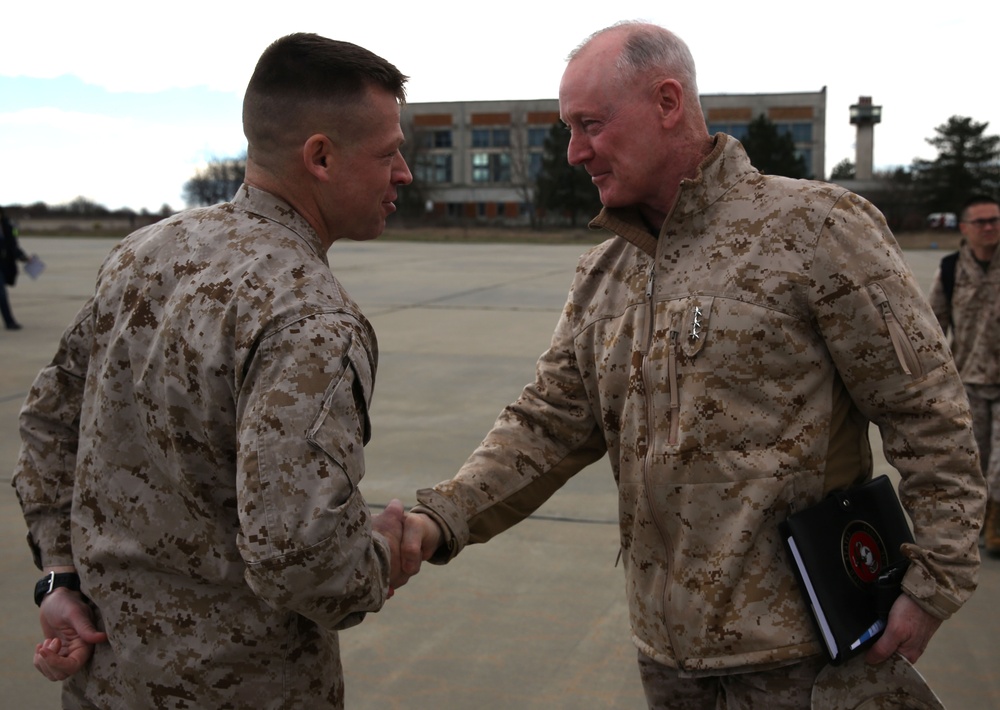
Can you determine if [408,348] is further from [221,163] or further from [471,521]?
[221,163]

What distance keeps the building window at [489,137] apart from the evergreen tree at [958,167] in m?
31.3

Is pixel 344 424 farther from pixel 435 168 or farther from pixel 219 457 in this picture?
pixel 435 168

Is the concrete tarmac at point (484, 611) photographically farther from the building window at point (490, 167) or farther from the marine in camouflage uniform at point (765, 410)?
the building window at point (490, 167)

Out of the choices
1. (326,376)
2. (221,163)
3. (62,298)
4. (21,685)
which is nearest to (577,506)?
(21,685)

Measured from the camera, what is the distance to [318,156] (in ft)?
6.32

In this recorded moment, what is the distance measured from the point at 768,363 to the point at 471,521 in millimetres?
883

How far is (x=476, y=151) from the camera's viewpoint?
80.3 m

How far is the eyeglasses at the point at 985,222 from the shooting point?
16.6 ft

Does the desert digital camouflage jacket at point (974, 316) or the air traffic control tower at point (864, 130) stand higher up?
the air traffic control tower at point (864, 130)

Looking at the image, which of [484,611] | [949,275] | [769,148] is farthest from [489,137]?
[484,611]

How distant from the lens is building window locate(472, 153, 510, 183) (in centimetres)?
7969

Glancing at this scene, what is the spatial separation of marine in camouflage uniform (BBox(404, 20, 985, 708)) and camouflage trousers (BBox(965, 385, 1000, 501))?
3.15m

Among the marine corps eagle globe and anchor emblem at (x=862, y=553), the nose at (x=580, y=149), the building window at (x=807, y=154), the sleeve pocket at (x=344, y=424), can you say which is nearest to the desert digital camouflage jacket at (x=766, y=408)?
the marine corps eagle globe and anchor emblem at (x=862, y=553)

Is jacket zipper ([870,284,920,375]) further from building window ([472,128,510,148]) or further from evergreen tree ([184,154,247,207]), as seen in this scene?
building window ([472,128,510,148])
